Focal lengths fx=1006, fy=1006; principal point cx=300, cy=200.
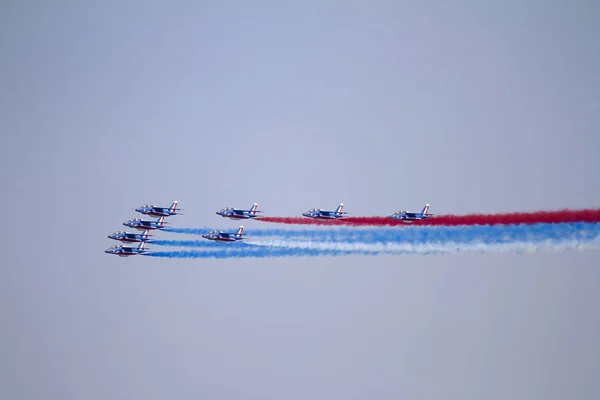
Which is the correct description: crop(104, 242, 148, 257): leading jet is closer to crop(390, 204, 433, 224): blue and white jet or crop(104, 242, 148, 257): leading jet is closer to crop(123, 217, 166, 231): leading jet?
crop(123, 217, 166, 231): leading jet

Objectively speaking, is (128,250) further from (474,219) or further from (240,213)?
(474,219)

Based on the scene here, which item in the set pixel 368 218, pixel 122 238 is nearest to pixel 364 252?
pixel 368 218

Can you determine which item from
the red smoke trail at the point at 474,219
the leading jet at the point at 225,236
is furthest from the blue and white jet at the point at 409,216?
the leading jet at the point at 225,236

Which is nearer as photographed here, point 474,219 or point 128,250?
point 474,219

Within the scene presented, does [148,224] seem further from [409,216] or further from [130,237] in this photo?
[409,216]

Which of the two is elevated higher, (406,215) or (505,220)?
(406,215)

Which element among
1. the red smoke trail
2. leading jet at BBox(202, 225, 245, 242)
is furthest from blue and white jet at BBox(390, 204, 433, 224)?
leading jet at BBox(202, 225, 245, 242)

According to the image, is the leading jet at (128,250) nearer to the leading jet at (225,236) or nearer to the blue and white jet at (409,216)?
the leading jet at (225,236)

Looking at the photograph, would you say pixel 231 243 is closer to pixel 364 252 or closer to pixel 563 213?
pixel 364 252

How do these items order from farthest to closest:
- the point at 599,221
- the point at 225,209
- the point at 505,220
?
the point at 225,209
the point at 505,220
the point at 599,221

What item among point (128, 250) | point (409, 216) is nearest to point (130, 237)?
point (128, 250)
